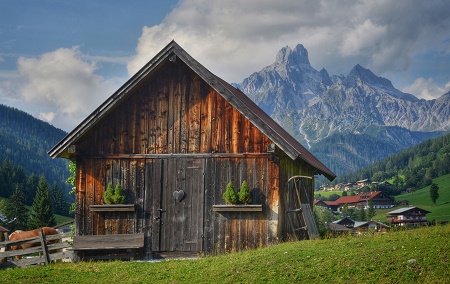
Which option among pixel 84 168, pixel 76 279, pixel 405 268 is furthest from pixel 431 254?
pixel 84 168

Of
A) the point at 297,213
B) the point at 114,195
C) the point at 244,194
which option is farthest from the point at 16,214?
the point at 244,194

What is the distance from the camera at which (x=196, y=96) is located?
2261 centimetres

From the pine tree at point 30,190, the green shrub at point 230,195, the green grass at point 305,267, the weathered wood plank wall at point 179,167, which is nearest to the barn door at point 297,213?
the weathered wood plank wall at point 179,167

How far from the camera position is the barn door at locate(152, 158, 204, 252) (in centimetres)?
2222

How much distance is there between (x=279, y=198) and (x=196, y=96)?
17.1 ft

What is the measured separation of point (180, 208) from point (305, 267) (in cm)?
799

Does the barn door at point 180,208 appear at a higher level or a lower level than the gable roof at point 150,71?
lower

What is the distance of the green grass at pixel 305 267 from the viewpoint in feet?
46.8

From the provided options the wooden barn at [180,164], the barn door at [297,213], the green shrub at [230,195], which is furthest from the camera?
the barn door at [297,213]

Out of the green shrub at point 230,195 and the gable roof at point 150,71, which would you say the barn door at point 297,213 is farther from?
the green shrub at point 230,195

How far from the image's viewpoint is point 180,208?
22.5 meters

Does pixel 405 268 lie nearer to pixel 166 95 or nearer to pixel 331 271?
pixel 331 271

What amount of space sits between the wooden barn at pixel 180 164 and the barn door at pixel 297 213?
0.23 ft

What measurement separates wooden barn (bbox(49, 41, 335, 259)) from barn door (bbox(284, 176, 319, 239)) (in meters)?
0.07
